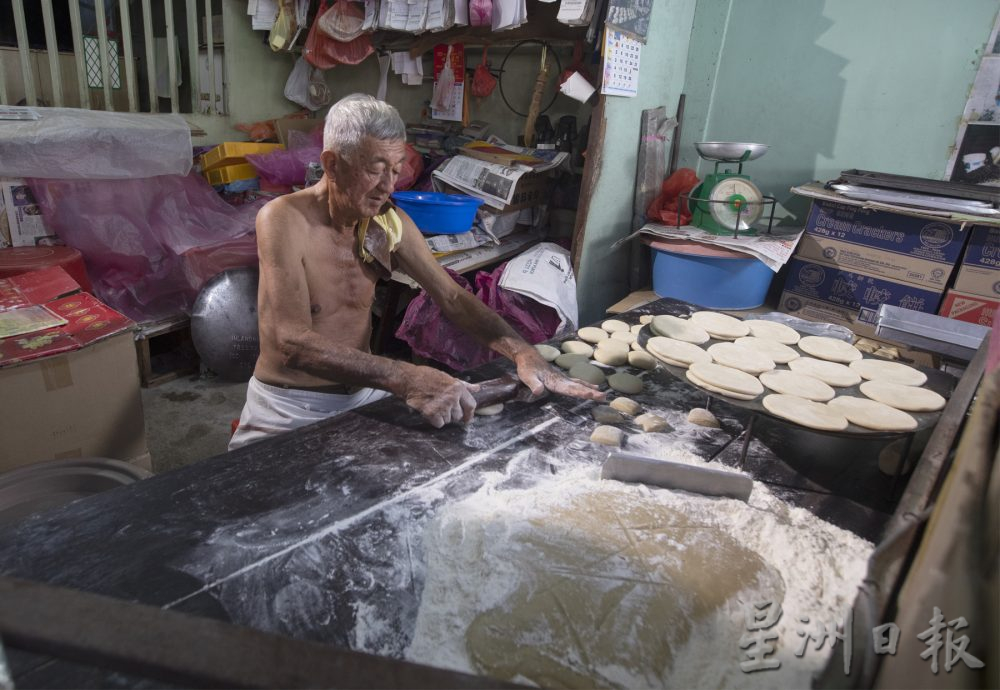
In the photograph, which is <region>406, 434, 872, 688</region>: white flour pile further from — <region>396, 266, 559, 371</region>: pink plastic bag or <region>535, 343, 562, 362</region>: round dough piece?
<region>396, 266, 559, 371</region>: pink plastic bag

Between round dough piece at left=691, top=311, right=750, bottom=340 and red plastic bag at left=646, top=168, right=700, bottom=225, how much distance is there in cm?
152

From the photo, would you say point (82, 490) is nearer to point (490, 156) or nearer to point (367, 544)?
point (367, 544)

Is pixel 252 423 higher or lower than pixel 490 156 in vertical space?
lower

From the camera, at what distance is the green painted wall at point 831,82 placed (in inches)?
117

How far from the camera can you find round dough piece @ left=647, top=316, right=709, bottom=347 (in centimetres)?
184

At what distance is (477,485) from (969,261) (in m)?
2.64

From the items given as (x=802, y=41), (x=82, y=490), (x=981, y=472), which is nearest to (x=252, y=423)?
(x=82, y=490)

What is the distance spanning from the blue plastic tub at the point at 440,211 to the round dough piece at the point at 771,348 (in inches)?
72.3

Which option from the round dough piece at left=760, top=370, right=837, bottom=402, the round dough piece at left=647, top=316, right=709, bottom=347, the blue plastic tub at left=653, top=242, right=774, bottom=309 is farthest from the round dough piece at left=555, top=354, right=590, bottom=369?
the blue plastic tub at left=653, top=242, right=774, bottom=309

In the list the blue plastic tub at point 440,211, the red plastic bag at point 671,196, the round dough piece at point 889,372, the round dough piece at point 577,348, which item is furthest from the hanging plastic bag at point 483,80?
the round dough piece at point 889,372

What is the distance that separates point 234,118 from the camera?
4.79 meters

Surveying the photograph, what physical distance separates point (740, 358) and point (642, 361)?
0.39 meters

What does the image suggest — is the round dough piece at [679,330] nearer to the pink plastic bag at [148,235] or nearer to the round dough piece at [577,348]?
the round dough piece at [577,348]

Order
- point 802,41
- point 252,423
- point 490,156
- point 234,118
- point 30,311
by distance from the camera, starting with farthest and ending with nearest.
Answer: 1. point 234,118
2. point 490,156
3. point 802,41
4. point 30,311
5. point 252,423
